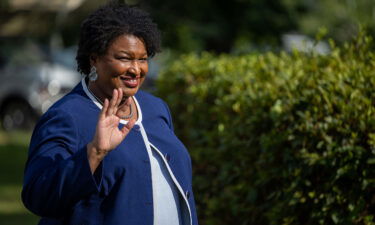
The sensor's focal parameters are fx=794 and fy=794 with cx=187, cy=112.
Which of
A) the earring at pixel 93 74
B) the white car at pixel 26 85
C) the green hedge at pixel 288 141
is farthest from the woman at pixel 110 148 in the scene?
the white car at pixel 26 85

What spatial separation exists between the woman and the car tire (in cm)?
1579

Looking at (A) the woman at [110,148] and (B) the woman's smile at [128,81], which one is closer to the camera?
(A) the woman at [110,148]

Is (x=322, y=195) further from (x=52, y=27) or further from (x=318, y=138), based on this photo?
(x=52, y=27)

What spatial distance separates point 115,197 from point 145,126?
1.41 ft

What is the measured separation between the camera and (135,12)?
354 cm

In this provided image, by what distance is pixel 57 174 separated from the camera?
2.97 m

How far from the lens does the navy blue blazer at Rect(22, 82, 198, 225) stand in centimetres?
298

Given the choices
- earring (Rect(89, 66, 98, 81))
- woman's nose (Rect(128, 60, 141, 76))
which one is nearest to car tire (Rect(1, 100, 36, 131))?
earring (Rect(89, 66, 98, 81))

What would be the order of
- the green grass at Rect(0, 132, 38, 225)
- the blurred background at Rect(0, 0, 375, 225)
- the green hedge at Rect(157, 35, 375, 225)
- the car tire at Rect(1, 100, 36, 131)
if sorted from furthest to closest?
1. the car tire at Rect(1, 100, 36, 131)
2. the blurred background at Rect(0, 0, 375, 225)
3. the green grass at Rect(0, 132, 38, 225)
4. the green hedge at Rect(157, 35, 375, 225)

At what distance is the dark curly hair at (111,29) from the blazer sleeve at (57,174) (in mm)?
449

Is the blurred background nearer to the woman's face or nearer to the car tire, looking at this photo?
the car tire

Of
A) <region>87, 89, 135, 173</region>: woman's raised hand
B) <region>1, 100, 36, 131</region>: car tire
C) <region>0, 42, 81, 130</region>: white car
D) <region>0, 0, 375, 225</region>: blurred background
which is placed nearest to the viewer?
<region>87, 89, 135, 173</region>: woman's raised hand

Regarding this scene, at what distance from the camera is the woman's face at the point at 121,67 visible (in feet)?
10.9

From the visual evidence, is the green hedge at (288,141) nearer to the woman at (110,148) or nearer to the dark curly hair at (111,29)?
the woman at (110,148)
